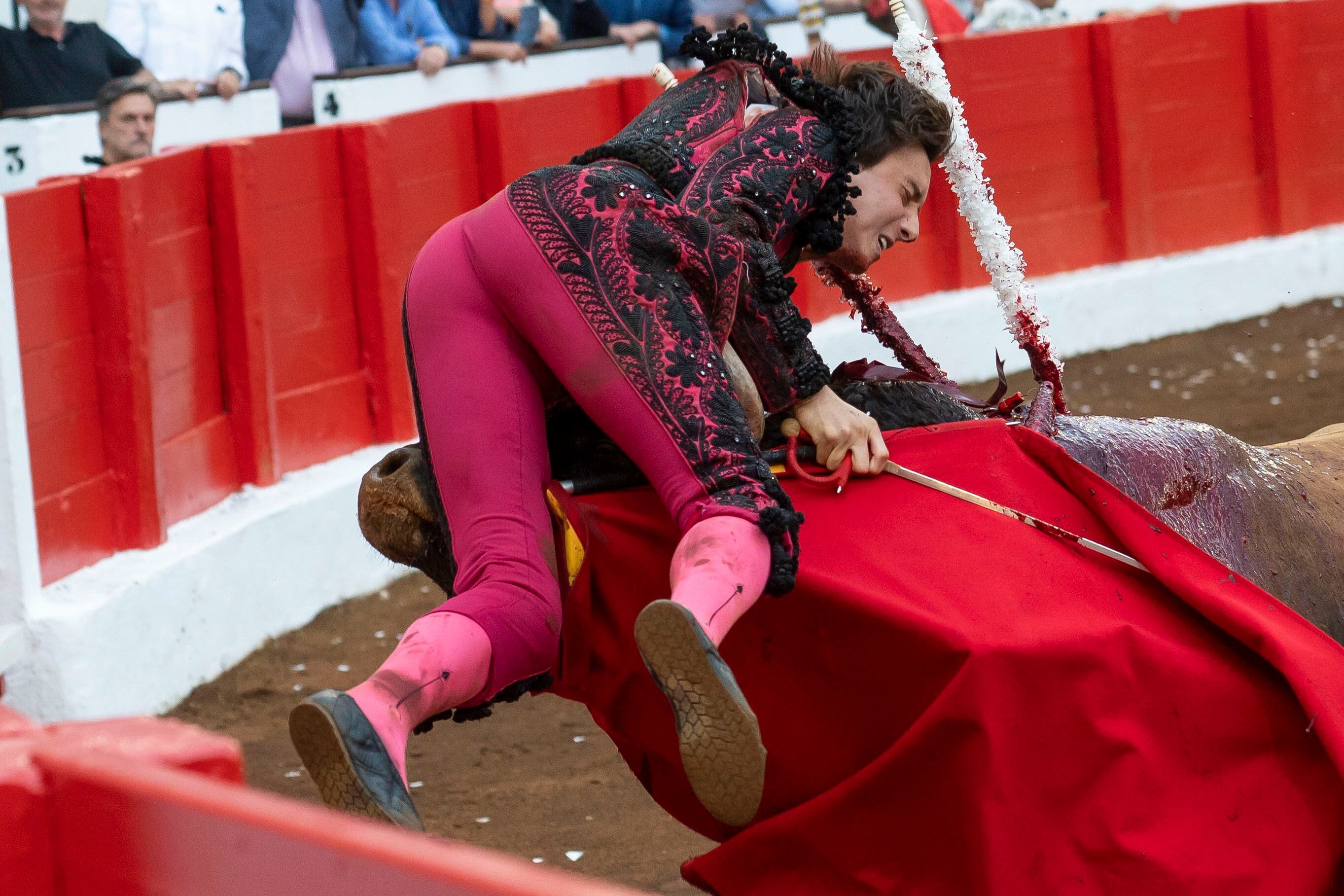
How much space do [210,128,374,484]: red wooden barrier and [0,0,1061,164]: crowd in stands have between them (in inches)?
16.0

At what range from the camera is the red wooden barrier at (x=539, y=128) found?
5.42 metres

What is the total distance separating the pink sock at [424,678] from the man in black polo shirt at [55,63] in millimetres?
4231

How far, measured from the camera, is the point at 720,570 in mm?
1926

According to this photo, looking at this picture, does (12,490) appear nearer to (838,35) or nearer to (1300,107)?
(838,35)

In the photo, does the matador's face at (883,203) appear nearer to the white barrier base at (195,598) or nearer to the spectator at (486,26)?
the white barrier base at (195,598)

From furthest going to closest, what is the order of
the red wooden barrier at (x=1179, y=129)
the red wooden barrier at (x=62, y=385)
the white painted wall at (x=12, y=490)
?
the red wooden barrier at (x=1179, y=129), the red wooden barrier at (x=62, y=385), the white painted wall at (x=12, y=490)

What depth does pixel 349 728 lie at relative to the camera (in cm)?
Result: 173

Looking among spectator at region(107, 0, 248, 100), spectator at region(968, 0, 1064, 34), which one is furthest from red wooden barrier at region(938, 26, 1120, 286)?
spectator at region(107, 0, 248, 100)

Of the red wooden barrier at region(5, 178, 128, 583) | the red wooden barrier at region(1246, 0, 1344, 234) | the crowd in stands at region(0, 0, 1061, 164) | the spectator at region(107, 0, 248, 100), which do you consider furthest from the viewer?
the red wooden barrier at region(1246, 0, 1344, 234)

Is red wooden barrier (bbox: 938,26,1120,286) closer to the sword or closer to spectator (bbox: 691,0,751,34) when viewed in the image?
spectator (bbox: 691,0,751,34)

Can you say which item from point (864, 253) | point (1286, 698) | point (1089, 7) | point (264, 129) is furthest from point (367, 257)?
point (1089, 7)

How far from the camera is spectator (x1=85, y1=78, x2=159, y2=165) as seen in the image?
477 centimetres

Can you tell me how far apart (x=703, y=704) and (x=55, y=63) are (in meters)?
→ 4.66

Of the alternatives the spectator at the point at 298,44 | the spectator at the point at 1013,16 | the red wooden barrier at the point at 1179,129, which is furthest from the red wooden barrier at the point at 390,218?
the red wooden barrier at the point at 1179,129
